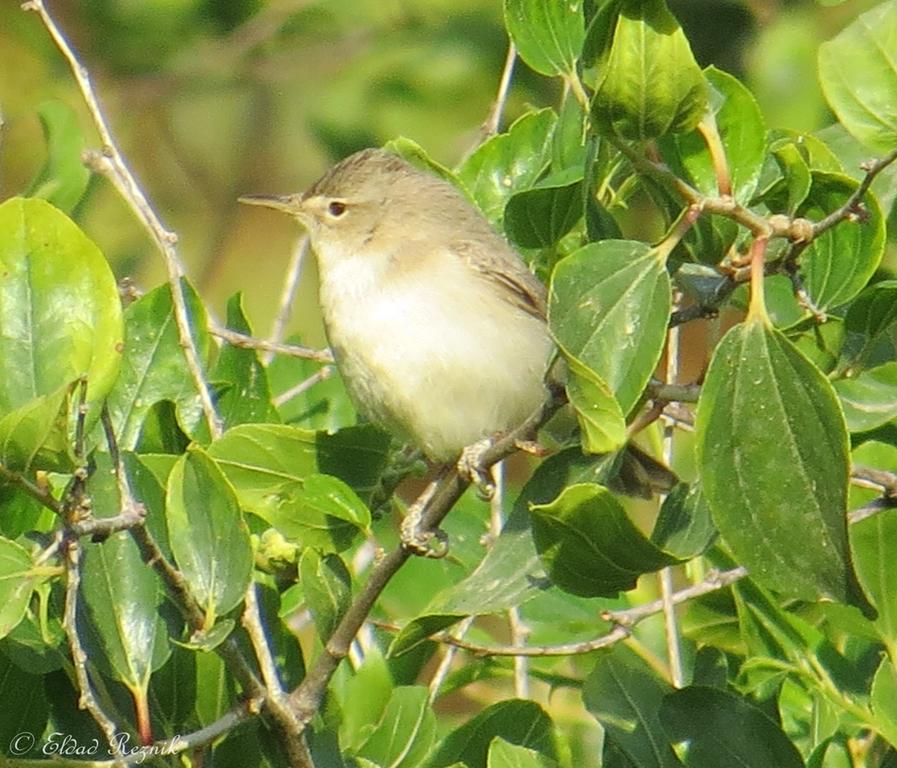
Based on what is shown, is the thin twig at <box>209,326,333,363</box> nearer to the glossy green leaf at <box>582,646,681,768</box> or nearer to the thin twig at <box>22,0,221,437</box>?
the thin twig at <box>22,0,221,437</box>

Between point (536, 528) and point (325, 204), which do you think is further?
point (325, 204)

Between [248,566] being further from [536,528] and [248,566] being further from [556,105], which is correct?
[556,105]

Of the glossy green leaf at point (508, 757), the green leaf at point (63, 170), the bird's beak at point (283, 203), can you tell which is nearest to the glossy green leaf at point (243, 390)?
the green leaf at point (63, 170)

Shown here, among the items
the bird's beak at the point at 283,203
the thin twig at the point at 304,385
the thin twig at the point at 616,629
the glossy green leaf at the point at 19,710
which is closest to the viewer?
the glossy green leaf at the point at 19,710

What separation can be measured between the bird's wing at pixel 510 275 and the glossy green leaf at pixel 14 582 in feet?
5.54

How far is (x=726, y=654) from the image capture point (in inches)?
110

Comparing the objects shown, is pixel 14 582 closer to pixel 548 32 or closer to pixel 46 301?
pixel 46 301

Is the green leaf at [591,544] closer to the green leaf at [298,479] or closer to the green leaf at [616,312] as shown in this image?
the green leaf at [616,312]

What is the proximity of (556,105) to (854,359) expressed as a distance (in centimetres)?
276

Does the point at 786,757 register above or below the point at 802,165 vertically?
below

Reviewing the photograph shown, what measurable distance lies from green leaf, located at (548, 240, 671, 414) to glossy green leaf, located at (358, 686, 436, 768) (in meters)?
0.67

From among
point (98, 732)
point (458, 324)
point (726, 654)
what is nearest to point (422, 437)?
point (458, 324)

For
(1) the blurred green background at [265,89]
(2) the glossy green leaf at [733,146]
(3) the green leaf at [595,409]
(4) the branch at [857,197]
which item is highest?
(4) the branch at [857,197]

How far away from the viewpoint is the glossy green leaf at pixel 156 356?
104 inches
